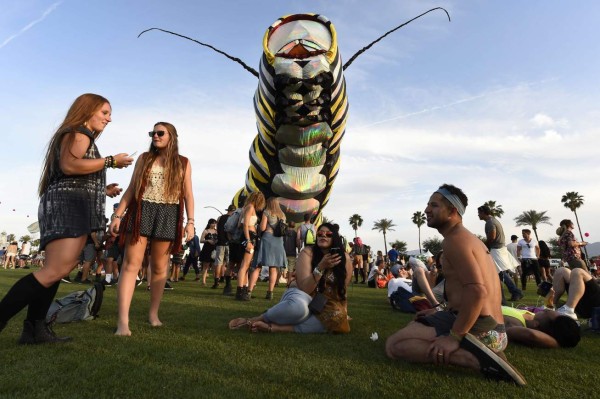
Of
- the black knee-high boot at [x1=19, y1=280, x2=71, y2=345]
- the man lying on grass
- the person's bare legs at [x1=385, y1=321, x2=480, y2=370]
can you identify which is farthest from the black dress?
the man lying on grass

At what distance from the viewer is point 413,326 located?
2693 mm

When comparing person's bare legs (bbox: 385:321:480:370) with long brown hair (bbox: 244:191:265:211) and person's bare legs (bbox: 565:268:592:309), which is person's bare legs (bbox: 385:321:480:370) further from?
long brown hair (bbox: 244:191:265:211)

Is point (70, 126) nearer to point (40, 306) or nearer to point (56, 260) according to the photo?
point (56, 260)

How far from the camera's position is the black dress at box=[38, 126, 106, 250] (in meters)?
2.79

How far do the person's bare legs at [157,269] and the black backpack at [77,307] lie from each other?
66cm

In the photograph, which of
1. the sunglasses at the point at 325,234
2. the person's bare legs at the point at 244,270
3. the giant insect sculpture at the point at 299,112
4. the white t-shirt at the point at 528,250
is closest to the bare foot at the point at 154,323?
the sunglasses at the point at 325,234

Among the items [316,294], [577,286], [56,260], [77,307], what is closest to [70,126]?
[56,260]

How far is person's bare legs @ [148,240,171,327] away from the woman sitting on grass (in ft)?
2.48

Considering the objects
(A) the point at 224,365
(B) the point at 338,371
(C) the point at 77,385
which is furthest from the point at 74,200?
(B) the point at 338,371

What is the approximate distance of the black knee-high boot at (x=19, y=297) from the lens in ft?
8.71

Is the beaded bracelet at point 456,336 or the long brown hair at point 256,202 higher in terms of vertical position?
the long brown hair at point 256,202

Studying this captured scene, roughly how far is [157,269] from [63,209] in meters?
1.11

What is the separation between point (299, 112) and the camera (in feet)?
32.2

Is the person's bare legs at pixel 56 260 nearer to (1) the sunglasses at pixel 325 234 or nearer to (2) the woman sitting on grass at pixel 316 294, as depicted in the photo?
(2) the woman sitting on grass at pixel 316 294
